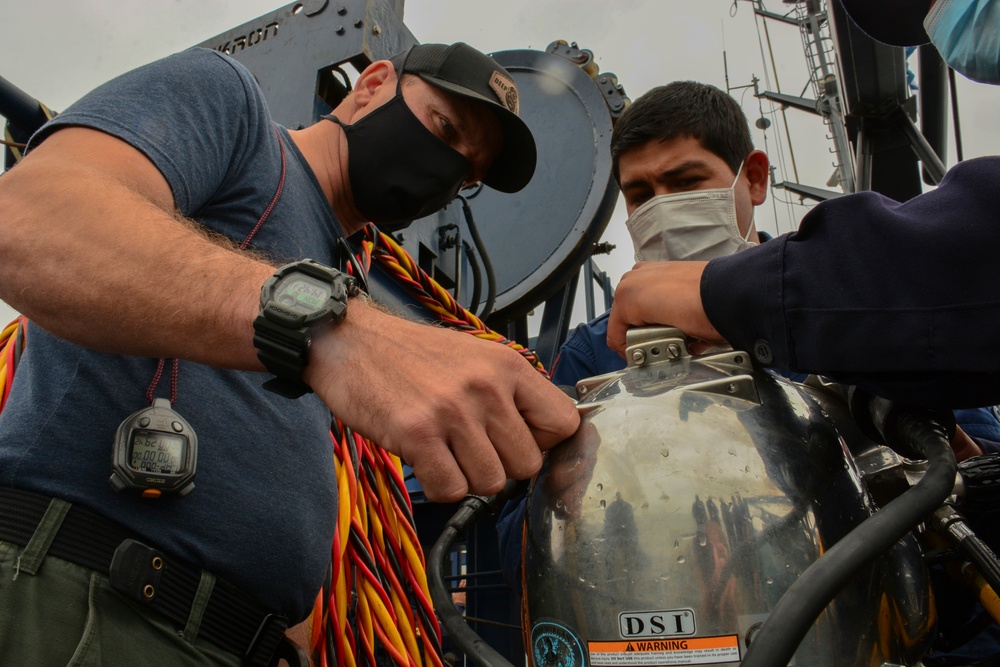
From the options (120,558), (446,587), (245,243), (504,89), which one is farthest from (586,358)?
(120,558)

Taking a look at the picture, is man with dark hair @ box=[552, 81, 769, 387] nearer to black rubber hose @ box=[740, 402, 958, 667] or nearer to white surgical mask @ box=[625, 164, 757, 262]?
white surgical mask @ box=[625, 164, 757, 262]

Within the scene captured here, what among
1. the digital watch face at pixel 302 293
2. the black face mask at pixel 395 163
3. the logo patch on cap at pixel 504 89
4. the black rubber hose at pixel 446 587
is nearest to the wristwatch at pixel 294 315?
the digital watch face at pixel 302 293

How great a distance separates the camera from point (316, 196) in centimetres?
133

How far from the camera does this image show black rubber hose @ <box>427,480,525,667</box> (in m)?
0.65

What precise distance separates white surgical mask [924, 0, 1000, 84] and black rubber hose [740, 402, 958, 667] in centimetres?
50

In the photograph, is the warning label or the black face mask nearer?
the warning label

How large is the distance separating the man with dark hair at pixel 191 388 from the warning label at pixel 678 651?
0.19 m

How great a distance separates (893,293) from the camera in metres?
0.64

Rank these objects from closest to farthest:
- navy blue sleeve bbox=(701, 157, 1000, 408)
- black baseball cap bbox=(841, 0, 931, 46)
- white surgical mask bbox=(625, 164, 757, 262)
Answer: navy blue sleeve bbox=(701, 157, 1000, 408)
black baseball cap bbox=(841, 0, 931, 46)
white surgical mask bbox=(625, 164, 757, 262)

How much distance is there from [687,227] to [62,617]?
1.20m

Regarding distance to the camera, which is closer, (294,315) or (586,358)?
(294,315)

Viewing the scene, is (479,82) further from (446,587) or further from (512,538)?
(446,587)

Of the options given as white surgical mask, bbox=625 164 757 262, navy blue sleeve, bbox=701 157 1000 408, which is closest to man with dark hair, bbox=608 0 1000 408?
navy blue sleeve, bbox=701 157 1000 408

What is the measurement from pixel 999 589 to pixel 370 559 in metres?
0.97
